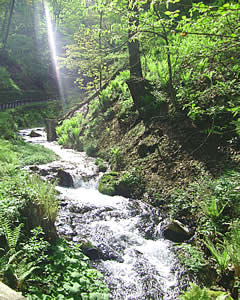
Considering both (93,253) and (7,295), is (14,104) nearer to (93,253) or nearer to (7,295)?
(93,253)

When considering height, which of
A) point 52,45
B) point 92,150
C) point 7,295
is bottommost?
point 92,150

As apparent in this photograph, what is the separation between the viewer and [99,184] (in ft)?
23.4

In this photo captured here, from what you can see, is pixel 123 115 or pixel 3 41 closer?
pixel 123 115

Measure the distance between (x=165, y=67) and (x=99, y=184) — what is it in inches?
191

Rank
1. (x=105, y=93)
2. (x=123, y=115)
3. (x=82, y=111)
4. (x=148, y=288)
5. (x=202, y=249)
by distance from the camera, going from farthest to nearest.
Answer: (x=82, y=111) < (x=105, y=93) < (x=123, y=115) < (x=202, y=249) < (x=148, y=288)

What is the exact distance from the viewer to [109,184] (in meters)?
6.87

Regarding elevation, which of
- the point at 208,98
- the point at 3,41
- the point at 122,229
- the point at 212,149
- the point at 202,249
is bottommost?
the point at 122,229

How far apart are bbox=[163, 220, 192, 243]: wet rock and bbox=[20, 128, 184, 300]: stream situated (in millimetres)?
141

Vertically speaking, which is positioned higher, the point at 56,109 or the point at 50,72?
the point at 50,72

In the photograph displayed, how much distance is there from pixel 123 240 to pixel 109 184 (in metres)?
2.44

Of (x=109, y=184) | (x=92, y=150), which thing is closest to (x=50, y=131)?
(x=92, y=150)

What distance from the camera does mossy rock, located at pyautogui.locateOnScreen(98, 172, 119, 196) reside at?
6.67m

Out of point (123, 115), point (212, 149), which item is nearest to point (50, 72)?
point (123, 115)

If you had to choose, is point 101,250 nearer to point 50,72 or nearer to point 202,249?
point 202,249
